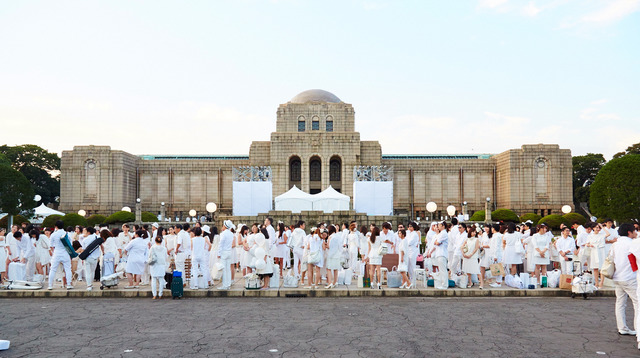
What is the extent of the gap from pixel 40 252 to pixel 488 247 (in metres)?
13.8

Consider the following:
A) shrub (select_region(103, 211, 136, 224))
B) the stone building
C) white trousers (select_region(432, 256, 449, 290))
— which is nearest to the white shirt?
white trousers (select_region(432, 256, 449, 290))

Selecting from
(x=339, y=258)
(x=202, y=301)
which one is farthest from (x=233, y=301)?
(x=339, y=258)

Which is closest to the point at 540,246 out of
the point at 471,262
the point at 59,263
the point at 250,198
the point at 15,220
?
the point at 471,262

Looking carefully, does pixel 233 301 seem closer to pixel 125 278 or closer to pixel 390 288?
pixel 390 288

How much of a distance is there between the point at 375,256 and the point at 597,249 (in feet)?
20.6

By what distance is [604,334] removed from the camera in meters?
8.34

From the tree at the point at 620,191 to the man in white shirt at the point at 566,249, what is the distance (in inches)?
1101

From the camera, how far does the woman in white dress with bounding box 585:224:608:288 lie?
1347cm

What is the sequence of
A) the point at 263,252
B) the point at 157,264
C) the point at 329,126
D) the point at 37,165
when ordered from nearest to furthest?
the point at 157,264 → the point at 263,252 → the point at 329,126 → the point at 37,165

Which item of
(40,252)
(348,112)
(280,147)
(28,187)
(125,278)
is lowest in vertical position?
(125,278)

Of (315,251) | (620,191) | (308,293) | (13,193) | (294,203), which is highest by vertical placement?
(13,193)

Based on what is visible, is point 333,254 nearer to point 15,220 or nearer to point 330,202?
point 330,202

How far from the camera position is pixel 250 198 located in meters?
38.8

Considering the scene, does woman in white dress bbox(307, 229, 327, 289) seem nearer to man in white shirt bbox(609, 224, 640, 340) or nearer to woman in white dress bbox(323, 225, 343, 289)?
woman in white dress bbox(323, 225, 343, 289)
